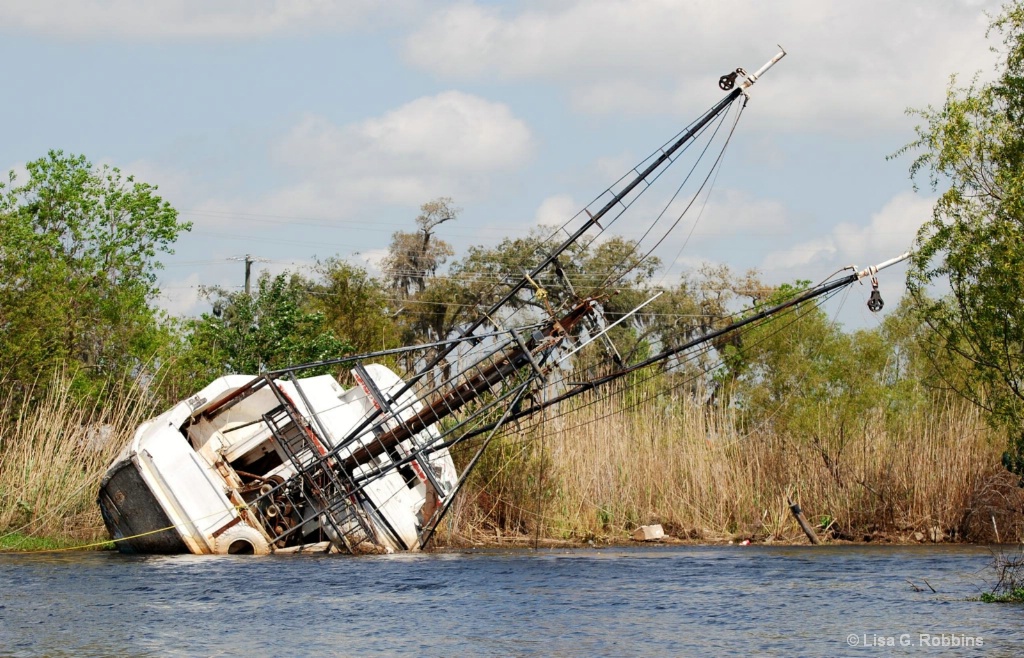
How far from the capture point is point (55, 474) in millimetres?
25938

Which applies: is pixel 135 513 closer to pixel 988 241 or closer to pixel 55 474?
pixel 55 474

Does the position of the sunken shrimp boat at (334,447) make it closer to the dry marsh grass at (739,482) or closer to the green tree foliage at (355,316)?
the dry marsh grass at (739,482)

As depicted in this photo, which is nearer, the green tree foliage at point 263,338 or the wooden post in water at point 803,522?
the wooden post in water at point 803,522

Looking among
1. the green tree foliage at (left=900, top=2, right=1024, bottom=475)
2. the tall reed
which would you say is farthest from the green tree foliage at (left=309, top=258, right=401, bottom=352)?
the green tree foliage at (left=900, top=2, right=1024, bottom=475)

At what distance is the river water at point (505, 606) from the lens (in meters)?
14.2

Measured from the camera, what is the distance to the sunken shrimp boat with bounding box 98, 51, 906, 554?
22797mm

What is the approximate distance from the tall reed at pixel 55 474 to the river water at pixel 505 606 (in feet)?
7.22

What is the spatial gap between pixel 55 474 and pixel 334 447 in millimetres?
6115

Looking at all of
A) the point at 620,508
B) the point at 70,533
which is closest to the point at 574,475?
the point at 620,508

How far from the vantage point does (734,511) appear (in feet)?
89.1

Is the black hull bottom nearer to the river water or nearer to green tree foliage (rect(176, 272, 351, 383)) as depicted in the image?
the river water

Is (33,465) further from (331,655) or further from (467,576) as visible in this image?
(331,655)

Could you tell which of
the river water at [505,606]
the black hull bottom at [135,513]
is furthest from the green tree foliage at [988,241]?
the black hull bottom at [135,513]

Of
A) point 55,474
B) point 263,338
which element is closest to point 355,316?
point 263,338
